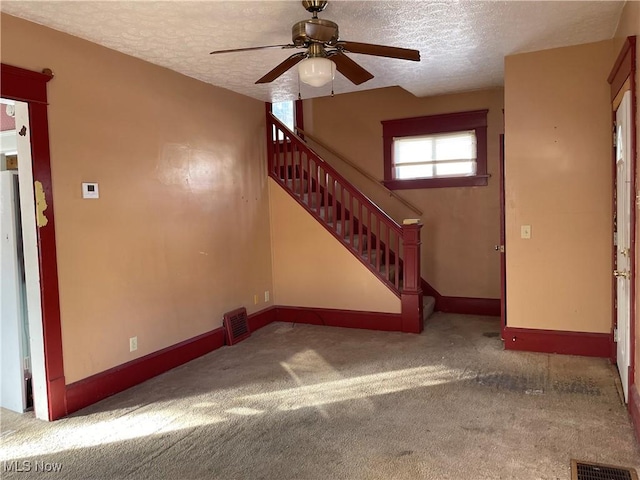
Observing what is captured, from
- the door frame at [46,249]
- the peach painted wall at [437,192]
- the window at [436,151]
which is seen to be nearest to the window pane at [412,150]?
the window at [436,151]

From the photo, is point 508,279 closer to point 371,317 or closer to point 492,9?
point 371,317

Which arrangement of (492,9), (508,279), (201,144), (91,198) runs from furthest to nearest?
(201,144), (508,279), (91,198), (492,9)

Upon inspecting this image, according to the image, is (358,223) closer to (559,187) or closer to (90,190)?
(559,187)

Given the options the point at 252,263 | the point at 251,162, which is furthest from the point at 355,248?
the point at 251,162

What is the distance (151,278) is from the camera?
387cm

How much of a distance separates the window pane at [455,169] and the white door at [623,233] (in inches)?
84.5

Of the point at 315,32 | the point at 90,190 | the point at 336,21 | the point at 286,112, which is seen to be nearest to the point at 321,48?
the point at 315,32

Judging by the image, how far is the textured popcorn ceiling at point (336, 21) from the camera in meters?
2.87

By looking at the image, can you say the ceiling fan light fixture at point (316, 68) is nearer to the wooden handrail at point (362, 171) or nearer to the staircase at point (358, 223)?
the staircase at point (358, 223)

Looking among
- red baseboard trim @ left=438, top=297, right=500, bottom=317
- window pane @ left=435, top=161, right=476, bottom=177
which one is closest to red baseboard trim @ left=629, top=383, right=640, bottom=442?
red baseboard trim @ left=438, top=297, right=500, bottom=317

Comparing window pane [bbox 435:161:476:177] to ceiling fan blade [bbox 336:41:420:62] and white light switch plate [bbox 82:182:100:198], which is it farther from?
white light switch plate [bbox 82:182:100:198]

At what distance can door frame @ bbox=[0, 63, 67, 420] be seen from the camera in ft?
9.72

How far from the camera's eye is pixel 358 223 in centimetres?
545

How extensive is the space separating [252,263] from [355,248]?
3.92 ft
